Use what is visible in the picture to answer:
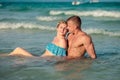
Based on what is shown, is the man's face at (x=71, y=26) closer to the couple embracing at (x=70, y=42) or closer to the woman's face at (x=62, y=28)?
the couple embracing at (x=70, y=42)

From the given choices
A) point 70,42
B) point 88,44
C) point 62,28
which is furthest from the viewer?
point 70,42

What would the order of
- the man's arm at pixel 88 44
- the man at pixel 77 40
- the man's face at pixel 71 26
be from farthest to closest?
the man's face at pixel 71 26
the man at pixel 77 40
the man's arm at pixel 88 44

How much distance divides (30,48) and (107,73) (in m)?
3.86

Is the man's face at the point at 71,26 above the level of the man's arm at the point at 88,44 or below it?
above

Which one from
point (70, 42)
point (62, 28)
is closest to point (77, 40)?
point (70, 42)

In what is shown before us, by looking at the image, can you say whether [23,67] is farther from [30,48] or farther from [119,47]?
[119,47]

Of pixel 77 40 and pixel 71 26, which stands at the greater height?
pixel 71 26

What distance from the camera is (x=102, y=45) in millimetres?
9938

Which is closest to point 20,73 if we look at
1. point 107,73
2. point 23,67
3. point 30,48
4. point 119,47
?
point 23,67

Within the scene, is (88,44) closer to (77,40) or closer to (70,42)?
(77,40)

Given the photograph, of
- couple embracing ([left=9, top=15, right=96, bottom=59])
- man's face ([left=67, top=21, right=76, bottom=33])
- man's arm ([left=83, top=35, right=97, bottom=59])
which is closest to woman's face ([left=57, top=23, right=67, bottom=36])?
couple embracing ([left=9, top=15, right=96, bottom=59])

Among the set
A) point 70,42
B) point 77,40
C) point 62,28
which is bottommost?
point 70,42

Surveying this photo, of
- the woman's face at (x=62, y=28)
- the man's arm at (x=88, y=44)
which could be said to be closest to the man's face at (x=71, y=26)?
the woman's face at (x=62, y=28)

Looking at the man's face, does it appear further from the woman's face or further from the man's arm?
the man's arm
